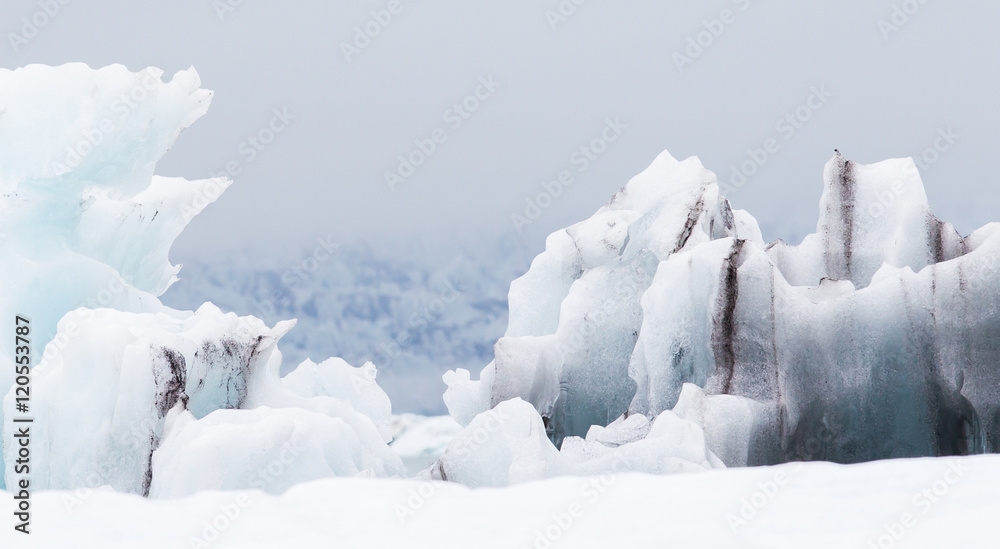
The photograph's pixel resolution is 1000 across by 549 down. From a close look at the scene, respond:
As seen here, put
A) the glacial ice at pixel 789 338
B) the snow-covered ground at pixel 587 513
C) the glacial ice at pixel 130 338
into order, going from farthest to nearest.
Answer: the glacial ice at pixel 789 338
the glacial ice at pixel 130 338
the snow-covered ground at pixel 587 513

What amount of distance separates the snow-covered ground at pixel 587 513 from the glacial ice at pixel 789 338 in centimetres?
314

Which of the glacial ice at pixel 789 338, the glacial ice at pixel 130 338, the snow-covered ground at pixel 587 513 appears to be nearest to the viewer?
the snow-covered ground at pixel 587 513

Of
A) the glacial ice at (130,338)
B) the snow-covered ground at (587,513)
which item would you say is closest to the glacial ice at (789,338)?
the glacial ice at (130,338)

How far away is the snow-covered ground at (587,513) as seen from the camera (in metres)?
3.43

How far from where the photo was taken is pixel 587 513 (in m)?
3.80

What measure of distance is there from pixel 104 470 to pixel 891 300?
8.51 meters

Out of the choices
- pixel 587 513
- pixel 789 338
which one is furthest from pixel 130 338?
pixel 789 338

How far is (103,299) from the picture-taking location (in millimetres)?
11867

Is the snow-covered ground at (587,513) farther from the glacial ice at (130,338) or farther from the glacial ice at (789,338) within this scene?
the glacial ice at (130,338)

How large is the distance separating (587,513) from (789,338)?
5.76 metres

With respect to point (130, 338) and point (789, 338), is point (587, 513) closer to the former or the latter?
point (789, 338)

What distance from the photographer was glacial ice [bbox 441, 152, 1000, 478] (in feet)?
26.7

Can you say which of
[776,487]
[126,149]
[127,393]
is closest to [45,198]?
[126,149]

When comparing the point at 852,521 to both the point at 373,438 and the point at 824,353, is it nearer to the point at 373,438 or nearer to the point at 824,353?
the point at 824,353
